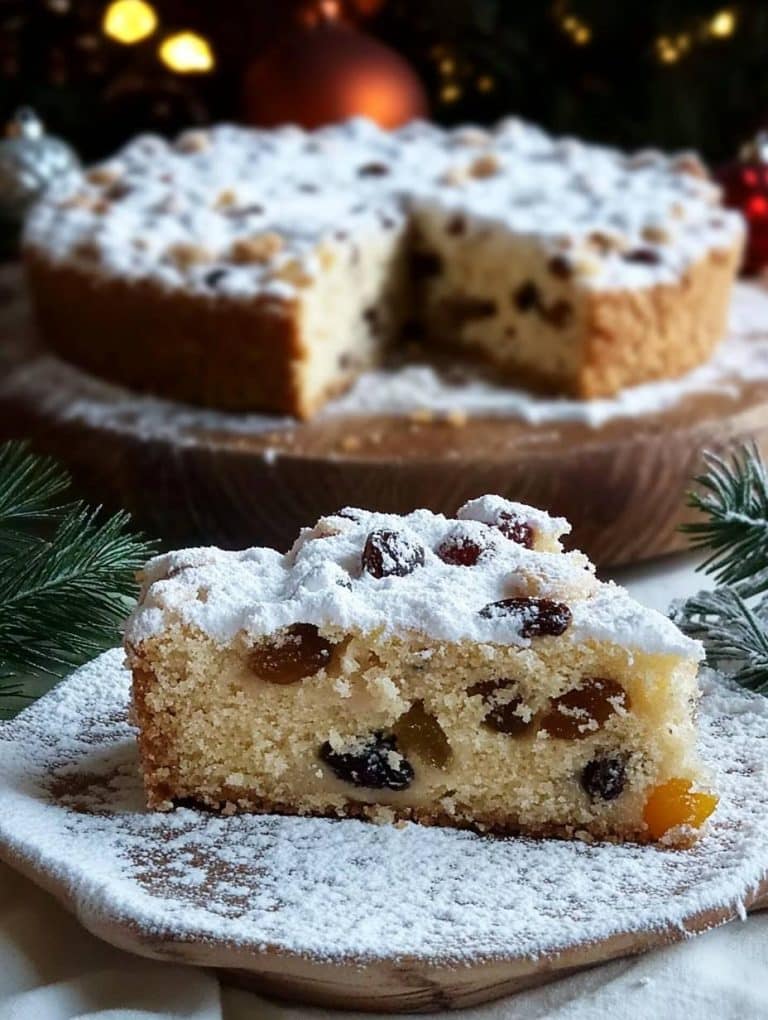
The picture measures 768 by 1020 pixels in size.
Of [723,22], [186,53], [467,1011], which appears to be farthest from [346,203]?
[467,1011]

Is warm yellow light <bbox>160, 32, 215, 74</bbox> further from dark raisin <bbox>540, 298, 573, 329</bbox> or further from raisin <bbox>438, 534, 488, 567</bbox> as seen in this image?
raisin <bbox>438, 534, 488, 567</bbox>

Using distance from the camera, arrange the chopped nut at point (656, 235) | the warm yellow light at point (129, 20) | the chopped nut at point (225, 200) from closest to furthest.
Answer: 1. the chopped nut at point (656, 235)
2. the chopped nut at point (225, 200)
3. the warm yellow light at point (129, 20)

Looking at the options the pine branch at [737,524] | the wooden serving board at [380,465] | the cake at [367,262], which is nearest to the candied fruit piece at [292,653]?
the pine branch at [737,524]

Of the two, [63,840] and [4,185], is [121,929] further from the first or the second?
[4,185]

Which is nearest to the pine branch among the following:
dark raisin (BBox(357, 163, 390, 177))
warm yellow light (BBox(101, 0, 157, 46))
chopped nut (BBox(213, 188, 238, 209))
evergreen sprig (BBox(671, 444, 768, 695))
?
evergreen sprig (BBox(671, 444, 768, 695))

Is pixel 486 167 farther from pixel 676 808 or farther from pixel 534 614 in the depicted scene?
pixel 676 808

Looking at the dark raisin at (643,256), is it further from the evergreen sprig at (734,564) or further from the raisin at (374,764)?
the raisin at (374,764)
